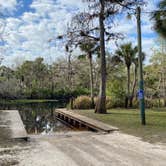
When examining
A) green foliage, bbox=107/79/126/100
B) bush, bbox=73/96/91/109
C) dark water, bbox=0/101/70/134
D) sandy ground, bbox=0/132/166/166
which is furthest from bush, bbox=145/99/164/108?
sandy ground, bbox=0/132/166/166

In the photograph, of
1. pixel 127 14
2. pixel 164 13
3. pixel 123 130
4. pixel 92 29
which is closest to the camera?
pixel 123 130

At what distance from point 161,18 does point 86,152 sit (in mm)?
10585

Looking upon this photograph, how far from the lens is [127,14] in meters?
18.0

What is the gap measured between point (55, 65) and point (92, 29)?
40.5 m

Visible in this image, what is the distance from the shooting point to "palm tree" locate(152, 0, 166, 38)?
15883 millimetres

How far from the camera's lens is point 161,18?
52.6ft

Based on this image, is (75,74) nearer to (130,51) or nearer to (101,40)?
(130,51)

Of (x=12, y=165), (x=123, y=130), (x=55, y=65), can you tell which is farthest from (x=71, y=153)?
(x=55, y=65)

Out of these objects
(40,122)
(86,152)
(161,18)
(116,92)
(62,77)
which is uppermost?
(161,18)

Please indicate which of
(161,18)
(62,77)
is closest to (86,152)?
(161,18)

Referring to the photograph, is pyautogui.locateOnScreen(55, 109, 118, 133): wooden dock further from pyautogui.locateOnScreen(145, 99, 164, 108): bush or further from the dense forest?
the dense forest

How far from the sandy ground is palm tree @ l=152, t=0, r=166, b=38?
8130 millimetres

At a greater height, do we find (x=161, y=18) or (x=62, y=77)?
(x=161, y=18)

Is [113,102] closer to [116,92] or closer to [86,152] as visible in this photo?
[116,92]
